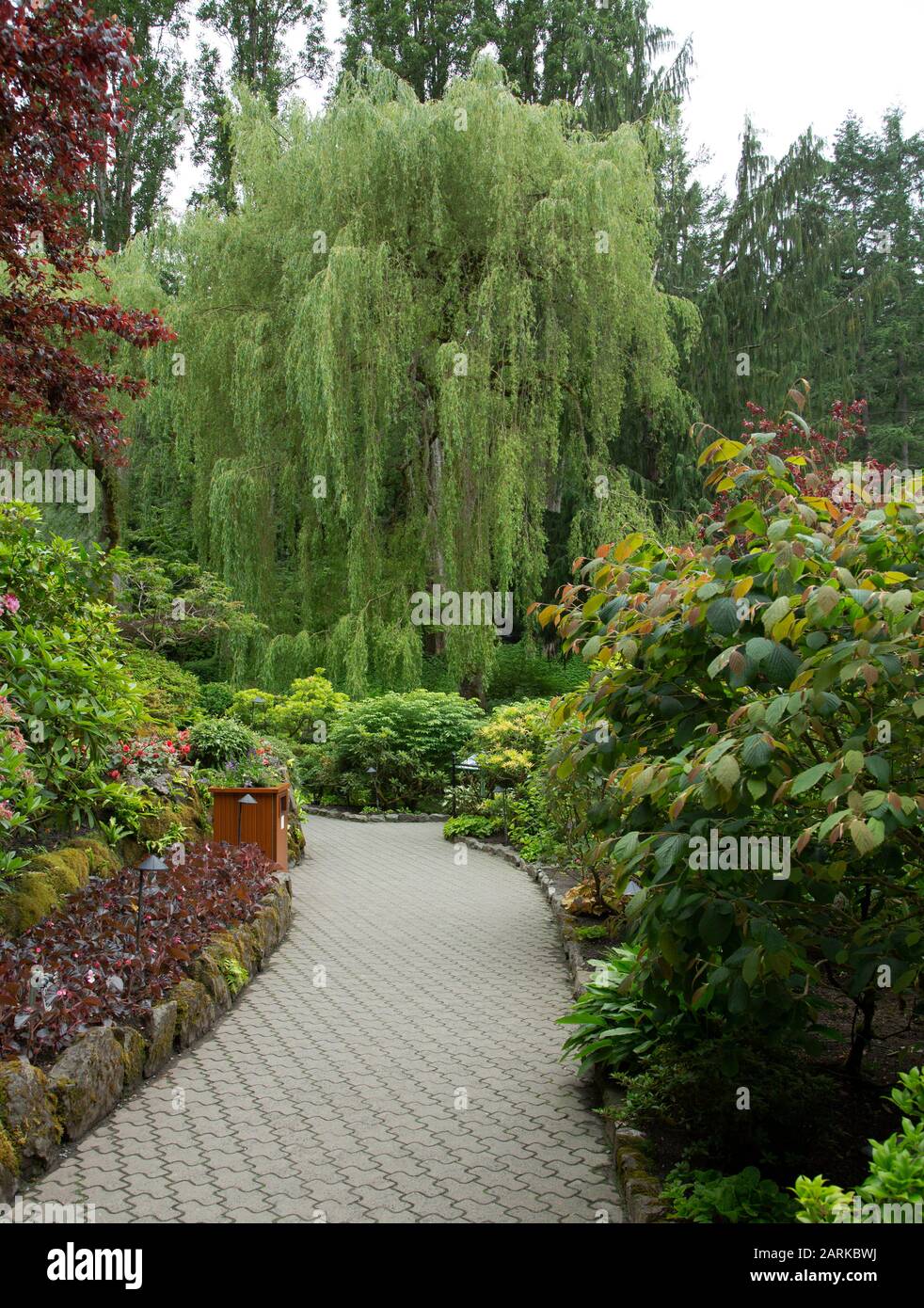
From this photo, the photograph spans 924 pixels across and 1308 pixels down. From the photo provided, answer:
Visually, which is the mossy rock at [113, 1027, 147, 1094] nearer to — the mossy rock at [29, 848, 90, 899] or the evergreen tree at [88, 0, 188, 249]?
the mossy rock at [29, 848, 90, 899]

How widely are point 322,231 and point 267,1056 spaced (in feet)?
44.7

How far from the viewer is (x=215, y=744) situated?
1057cm

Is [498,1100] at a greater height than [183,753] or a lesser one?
lesser

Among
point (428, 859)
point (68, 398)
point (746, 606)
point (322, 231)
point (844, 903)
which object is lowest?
point (428, 859)

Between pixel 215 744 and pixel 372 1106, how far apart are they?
6109mm

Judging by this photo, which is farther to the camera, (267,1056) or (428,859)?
(428,859)

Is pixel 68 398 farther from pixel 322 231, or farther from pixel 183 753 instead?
pixel 322 231

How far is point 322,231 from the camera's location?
16141mm

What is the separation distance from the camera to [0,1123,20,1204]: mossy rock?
3797 mm

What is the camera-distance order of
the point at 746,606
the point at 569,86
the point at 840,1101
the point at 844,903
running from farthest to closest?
the point at 569,86
the point at 844,903
the point at 840,1101
the point at 746,606

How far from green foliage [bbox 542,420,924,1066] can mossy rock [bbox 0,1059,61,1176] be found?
244 cm

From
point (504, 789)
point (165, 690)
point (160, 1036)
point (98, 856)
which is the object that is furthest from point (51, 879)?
point (504, 789)
